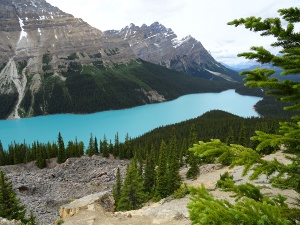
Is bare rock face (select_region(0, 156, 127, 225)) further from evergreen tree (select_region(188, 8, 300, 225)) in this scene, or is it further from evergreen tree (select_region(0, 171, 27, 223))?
A: evergreen tree (select_region(188, 8, 300, 225))

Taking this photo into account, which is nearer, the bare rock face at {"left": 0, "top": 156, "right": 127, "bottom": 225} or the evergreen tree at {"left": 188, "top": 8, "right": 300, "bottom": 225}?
the evergreen tree at {"left": 188, "top": 8, "right": 300, "bottom": 225}

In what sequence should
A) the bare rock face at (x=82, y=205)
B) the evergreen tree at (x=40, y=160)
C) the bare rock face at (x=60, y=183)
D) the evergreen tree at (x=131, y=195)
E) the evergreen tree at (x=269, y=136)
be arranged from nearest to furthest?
1. the evergreen tree at (x=269, y=136)
2. the bare rock face at (x=82, y=205)
3. the evergreen tree at (x=131, y=195)
4. the bare rock face at (x=60, y=183)
5. the evergreen tree at (x=40, y=160)

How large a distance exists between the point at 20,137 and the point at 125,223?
153378 millimetres

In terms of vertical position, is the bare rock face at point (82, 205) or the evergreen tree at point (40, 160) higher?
the bare rock face at point (82, 205)

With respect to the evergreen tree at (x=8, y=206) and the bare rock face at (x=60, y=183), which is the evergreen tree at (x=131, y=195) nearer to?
the bare rock face at (x=60, y=183)

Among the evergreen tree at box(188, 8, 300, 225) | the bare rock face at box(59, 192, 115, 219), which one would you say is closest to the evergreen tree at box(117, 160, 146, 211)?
the bare rock face at box(59, 192, 115, 219)

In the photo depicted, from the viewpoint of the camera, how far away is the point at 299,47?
661 cm

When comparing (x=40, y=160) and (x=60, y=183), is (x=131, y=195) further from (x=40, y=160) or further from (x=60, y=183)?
(x=40, y=160)

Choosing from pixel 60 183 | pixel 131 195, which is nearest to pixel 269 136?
pixel 131 195

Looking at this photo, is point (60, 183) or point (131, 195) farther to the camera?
point (60, 183)

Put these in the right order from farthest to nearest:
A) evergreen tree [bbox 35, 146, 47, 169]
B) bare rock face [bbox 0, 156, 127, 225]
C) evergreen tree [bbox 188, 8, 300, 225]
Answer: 1. evergreen tree [bbox 35, 146, 47, 169]
2. bare rock face [bbox 0, 156, 127, 225]
3. evergreen tree [bbox 188, 8, 300, 225]

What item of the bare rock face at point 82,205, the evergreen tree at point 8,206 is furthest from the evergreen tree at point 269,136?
the evergreen tree at point 8,206

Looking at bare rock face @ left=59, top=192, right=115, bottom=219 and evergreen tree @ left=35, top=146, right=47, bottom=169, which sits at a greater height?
bare rock face @ left=59, top=192, right=115, bottom=219

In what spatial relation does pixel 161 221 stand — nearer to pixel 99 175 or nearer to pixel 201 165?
pixel 201 165
